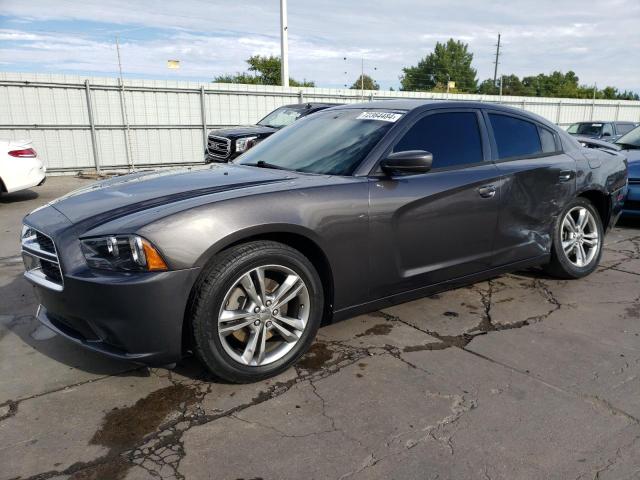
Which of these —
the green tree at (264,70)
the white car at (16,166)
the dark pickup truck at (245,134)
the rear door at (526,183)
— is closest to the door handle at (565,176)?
the rear door at (526,183)

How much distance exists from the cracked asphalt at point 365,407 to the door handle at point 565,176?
1.19 m

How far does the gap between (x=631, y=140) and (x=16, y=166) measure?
33.2ft

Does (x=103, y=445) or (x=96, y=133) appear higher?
(x=96, y=133)

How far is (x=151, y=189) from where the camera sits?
320cm

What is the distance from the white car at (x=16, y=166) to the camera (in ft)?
29.1

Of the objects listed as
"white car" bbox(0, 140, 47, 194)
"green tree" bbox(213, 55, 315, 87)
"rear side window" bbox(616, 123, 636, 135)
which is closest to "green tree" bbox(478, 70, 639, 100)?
"green tree" bbox(213, 55, 315, 87)

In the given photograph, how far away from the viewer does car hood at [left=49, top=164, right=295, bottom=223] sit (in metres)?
2.90

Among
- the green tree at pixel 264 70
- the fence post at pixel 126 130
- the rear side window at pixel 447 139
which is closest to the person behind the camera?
the rear side window at pixel 447 139

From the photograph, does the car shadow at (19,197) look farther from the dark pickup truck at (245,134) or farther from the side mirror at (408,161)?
the side mirror at (408,161)

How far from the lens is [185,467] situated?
231cm

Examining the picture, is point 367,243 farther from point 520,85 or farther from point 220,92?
point 520,85

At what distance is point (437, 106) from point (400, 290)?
141cm

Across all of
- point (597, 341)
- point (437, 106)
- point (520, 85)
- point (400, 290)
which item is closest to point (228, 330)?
point (400, 290)

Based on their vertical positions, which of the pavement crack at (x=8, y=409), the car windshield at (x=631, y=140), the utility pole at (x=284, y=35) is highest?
the utility pole at (x=284, y=35)
